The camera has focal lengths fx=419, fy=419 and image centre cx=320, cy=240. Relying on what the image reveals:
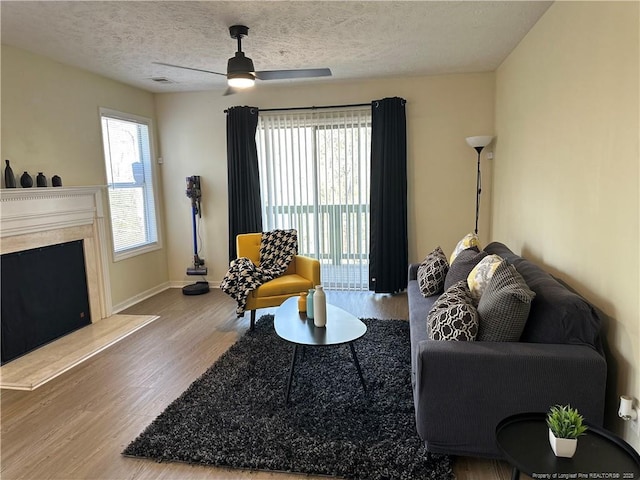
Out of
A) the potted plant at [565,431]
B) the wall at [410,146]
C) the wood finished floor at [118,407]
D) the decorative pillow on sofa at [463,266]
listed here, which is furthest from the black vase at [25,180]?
the potted plant at [565,431]

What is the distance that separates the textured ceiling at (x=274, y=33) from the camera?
280cm

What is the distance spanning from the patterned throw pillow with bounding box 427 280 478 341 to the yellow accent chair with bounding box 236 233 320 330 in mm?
1862

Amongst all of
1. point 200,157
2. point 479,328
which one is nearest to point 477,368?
point 479,328

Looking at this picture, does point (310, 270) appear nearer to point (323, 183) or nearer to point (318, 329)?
point (318, 329)

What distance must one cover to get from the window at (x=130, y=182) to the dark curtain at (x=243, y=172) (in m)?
1.09

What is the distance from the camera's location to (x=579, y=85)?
2.42 meters

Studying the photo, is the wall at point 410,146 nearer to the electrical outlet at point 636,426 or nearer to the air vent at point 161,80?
the air vent at point 161,80

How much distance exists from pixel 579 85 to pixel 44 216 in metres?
4.24

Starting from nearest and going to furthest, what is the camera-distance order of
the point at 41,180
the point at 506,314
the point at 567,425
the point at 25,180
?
the point at 567,425 → the point at 506,314 → the point at 25,180 → the point at 41,180

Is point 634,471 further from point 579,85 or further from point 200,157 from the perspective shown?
point 200,157

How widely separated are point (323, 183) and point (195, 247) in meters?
1.92

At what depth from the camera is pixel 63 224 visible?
13.0ft

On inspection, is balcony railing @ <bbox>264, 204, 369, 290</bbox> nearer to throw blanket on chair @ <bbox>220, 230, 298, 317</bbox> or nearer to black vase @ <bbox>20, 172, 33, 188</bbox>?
throw blanket on chair @ <bbox>220, 230, 298, 317</bbox>

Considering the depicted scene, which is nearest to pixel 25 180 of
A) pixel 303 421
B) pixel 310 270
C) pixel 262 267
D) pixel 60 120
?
pixel 60 120
